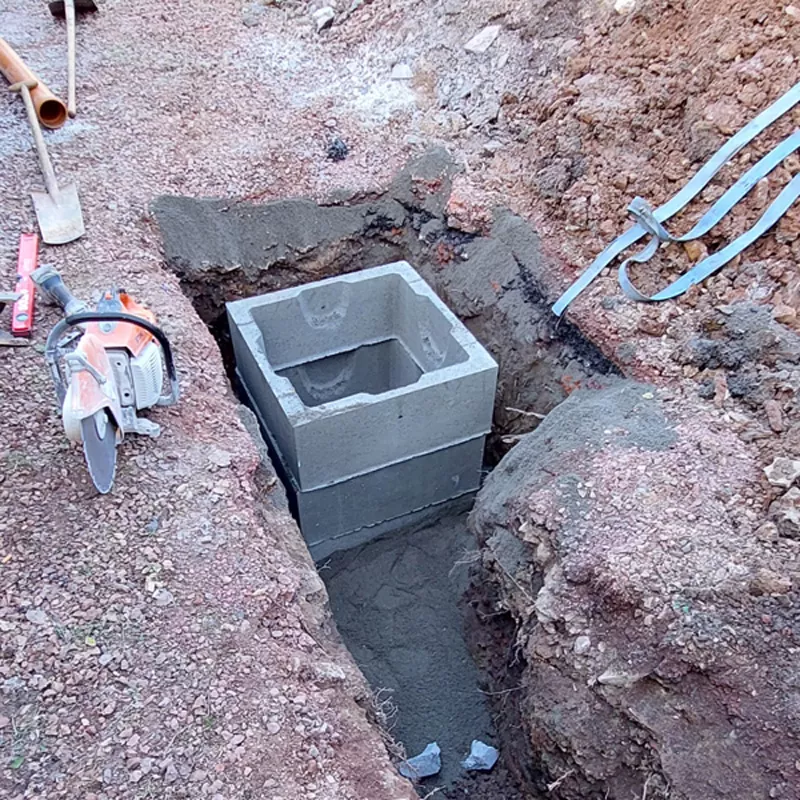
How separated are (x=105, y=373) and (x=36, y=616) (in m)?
1.00

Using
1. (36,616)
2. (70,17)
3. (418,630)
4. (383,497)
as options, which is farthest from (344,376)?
(70,17)

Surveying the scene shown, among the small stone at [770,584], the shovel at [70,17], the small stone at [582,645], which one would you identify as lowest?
the small stone at [582,645]

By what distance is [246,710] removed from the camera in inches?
107

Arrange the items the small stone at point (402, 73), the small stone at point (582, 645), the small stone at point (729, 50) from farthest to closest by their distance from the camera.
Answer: the small stone at point (402, 73), the small stone at point (729, 50), the small stone at point (582, 645)

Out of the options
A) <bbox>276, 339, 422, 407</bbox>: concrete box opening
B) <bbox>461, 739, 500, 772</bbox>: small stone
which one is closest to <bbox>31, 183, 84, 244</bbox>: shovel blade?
<bbox>276, 339, 422, 407</bbox>: concrete box opening

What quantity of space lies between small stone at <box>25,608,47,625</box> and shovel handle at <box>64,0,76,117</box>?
4.80 metres

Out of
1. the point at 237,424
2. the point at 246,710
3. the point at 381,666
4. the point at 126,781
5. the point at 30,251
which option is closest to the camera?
the point at 126,781

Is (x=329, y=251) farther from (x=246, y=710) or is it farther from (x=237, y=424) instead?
(x=246, y=710)

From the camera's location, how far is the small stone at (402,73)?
680 centimetres

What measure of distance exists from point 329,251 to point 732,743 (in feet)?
13.5

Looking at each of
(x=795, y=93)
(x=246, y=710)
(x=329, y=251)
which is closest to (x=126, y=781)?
(x=246, y=710)

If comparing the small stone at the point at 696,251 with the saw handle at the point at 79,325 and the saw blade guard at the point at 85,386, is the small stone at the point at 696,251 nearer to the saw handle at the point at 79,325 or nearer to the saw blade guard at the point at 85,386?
the saw handle at the point at 79,325

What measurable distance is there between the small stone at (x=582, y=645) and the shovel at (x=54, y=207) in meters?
3.95

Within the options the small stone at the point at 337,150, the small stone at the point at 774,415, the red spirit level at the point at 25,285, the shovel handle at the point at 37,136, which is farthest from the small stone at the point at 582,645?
the shovel handle at the point at 37,136
